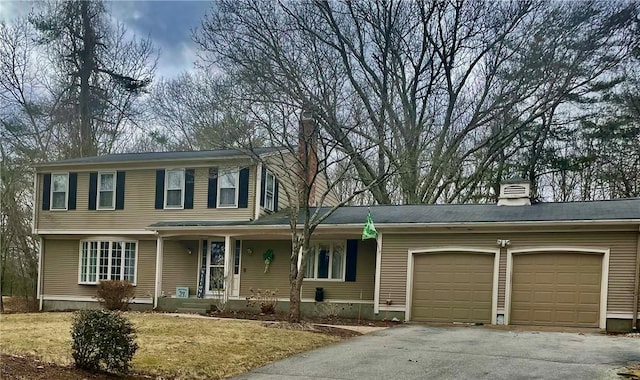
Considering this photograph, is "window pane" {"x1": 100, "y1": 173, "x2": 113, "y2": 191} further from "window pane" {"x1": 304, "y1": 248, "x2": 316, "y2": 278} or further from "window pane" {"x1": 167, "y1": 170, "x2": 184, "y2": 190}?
"window pane" {"x1": 304, "y1": 248, "x2": 316, "y2": 278}

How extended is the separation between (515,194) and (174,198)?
11014 millimetres

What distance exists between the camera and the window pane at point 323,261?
17359 mm

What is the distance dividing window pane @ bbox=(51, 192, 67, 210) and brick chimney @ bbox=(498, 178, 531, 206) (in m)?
15.2

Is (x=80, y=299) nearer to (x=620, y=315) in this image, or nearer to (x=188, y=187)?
(x=188, y=187)

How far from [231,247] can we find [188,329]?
697 cm

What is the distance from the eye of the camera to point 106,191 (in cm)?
2023

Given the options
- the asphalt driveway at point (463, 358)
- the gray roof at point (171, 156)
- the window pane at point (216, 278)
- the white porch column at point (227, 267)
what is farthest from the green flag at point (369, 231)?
the window pane at point (216, 278)

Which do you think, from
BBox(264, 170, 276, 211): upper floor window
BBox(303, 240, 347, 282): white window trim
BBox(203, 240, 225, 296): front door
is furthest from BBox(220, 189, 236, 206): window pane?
BBox(303, 240, 347, 282): white window trim

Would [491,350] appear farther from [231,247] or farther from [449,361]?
[231,247]

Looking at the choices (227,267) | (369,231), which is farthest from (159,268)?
(369,231)

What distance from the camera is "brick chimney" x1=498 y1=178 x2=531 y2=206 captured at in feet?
51.9

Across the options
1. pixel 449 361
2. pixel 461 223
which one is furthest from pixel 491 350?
pixel 461 223

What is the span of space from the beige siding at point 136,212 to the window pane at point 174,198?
0.28 m

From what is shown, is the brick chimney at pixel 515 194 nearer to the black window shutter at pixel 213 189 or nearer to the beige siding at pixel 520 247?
the beige siding at pixel 520 247
